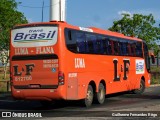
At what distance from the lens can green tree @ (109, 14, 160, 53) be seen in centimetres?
5375

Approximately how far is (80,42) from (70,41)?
81cm

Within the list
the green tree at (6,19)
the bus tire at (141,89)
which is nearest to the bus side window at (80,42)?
the bus tire at (141,89)

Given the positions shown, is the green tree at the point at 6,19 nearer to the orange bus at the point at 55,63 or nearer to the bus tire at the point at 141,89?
the bus tire at the point at 141,89

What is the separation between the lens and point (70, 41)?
16828 millimetres

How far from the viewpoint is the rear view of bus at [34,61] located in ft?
53.6

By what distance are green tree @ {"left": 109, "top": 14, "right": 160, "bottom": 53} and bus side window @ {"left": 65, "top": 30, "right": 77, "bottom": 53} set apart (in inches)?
1463

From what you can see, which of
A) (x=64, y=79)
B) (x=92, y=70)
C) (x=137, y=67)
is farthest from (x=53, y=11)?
(x=64, y=79)

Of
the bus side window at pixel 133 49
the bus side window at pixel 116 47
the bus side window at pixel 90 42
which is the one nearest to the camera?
the bus side window at pixel 90 42

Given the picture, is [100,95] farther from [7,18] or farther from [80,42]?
[7,18]

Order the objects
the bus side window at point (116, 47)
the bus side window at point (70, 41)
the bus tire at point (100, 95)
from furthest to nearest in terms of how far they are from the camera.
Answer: the bus side window at point (116, 47)
the bus tire at point (100, 95)
the bus side window at point (70, 41)

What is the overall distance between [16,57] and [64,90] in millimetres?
2454

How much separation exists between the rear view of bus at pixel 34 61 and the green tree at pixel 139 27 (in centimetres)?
3755

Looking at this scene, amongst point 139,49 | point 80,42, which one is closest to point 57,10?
point 139,49

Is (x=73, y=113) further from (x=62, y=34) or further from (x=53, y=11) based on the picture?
(x=53, y=11)
